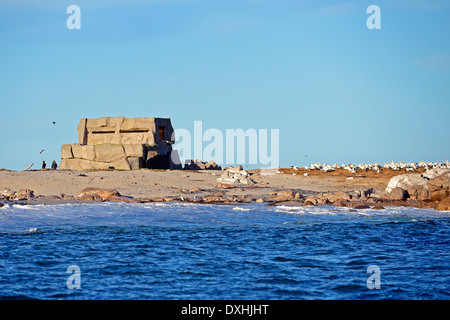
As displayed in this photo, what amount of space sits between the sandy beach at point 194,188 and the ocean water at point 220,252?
194 cm

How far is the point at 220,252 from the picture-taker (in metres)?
14.2

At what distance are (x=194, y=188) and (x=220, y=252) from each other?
12.3 m

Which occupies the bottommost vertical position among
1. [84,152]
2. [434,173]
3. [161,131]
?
[434,173]

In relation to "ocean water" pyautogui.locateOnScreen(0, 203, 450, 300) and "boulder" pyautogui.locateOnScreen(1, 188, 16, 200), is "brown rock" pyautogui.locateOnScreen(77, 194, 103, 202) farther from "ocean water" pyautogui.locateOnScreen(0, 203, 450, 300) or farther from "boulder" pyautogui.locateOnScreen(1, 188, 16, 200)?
"boulder" pyautogui.locateOnScreen(1, 188, 16, 200)

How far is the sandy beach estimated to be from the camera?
77.3 feet

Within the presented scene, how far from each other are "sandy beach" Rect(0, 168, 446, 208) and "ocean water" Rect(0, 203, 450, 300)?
1.94 metres

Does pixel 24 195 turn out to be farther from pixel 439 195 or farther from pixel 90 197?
pixel 439 195

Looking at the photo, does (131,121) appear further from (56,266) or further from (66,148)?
(56,266)

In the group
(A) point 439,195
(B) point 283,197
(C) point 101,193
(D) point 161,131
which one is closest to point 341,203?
(B) point 283,197

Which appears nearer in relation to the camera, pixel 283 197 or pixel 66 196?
pixel 66 196

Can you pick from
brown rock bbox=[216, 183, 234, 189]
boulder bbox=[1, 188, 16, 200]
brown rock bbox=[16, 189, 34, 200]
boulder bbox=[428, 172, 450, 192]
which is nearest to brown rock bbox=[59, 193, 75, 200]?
brown rock bbox=[16, 189, 34, 200]

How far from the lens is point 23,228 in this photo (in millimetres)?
16797
